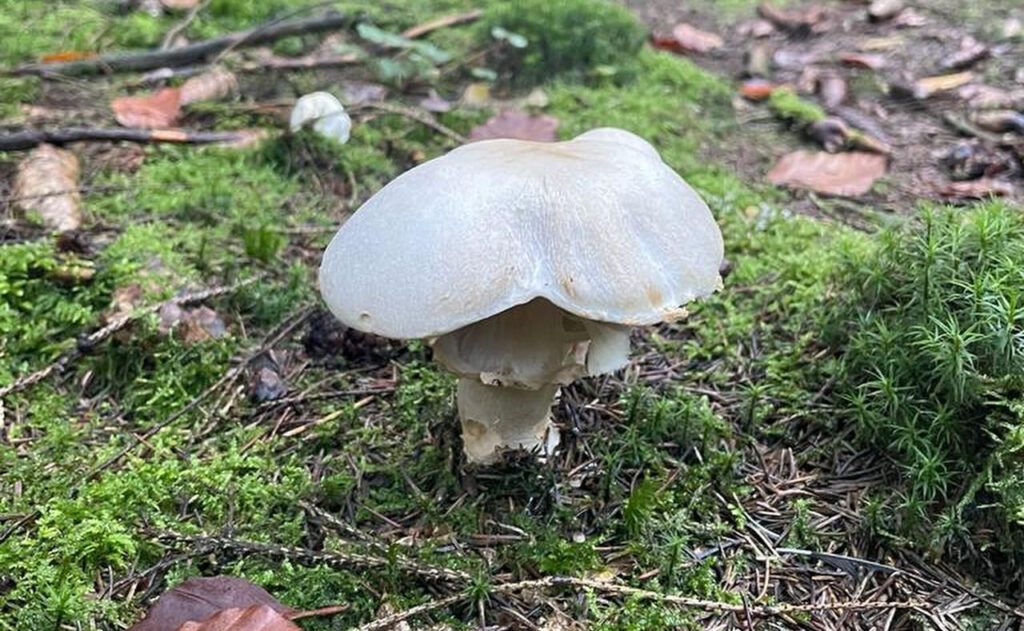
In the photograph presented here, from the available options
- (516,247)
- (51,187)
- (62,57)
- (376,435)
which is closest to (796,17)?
(62,57)

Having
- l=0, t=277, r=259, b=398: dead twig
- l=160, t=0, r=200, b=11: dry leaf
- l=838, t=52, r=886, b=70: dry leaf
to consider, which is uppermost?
l=0, t=277, r=259, b=398: dead twig

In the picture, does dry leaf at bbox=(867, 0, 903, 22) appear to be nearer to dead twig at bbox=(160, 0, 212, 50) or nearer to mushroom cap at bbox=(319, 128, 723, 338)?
dead twig at bbox=(160, 0, 212, 50)

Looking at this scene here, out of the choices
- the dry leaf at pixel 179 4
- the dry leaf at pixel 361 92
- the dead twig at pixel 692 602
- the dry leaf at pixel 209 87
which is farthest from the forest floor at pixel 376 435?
the dry leaf at pixel 179 4

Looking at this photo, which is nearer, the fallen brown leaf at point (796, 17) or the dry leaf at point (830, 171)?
the dry leaf at point (830, 171)

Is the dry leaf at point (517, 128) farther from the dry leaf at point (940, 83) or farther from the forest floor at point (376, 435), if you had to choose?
the dry leaf at point (940, 83)

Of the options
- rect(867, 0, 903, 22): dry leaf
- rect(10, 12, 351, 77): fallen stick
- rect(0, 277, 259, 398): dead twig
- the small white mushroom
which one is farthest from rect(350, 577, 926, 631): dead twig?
rect(867, 0, 903, 22): dry leaf

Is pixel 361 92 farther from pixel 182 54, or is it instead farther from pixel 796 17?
pixel 796 17

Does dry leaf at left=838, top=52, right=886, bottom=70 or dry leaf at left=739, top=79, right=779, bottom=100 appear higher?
dry leaf at left=739, top=79, right=779, bottom=100
